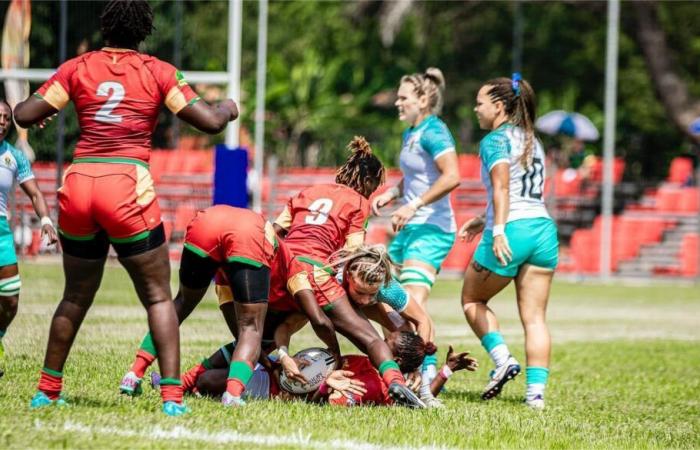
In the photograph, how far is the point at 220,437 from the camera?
18.2ft

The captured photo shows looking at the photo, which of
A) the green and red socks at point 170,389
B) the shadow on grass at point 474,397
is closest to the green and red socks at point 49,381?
the green and red socks at point 170,389

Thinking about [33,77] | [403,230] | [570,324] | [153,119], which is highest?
[33,77]

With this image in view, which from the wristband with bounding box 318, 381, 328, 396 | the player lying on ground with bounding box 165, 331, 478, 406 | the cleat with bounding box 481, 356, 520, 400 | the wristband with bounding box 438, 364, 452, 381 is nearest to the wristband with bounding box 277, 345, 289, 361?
the player lying on ground with bounding box 165, 331, 478, 406

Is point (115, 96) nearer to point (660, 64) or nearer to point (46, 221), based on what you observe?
point (46, 221)

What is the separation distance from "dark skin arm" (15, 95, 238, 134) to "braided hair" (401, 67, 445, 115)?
3289mm

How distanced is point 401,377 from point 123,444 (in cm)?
216

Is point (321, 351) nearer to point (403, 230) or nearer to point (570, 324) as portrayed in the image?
point (403, 230)

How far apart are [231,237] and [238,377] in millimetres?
751

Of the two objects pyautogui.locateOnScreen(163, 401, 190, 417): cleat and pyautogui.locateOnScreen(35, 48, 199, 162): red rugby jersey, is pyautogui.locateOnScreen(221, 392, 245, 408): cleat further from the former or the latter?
pyautogui.locateOnScreen(35, 48, 199, 162): red rugby jersey

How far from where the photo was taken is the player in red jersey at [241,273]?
6676mm

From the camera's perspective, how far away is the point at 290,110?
42.8m

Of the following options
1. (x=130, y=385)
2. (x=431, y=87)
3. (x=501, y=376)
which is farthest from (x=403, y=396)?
(x=431, y=87)

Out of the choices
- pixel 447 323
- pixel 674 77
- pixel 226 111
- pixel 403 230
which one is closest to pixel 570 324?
pixel 447 323

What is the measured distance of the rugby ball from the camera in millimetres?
7277
